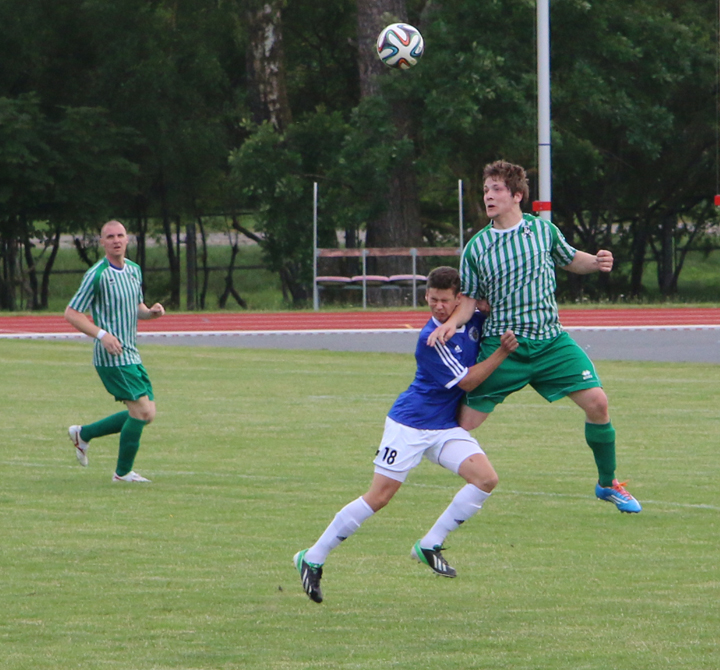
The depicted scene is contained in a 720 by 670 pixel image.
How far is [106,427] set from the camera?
31.3 feet

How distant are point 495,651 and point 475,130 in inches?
1130

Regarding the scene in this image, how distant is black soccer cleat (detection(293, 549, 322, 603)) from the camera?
5555 mm

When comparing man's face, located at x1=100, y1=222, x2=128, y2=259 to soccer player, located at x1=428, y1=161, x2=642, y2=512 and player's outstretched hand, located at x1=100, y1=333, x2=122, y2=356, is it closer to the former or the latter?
player's outstretched hand, located at x1=100, y1=333, x2=122, y2=356

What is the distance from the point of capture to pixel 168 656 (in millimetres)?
4871

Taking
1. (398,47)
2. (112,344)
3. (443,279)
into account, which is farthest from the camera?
(398,47)

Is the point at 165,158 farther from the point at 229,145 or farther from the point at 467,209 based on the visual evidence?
the point at 467,209

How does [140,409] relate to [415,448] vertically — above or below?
below

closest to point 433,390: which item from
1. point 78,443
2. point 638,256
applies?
point 78,443

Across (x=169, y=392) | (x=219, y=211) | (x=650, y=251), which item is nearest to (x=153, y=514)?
(x=169, y=392)

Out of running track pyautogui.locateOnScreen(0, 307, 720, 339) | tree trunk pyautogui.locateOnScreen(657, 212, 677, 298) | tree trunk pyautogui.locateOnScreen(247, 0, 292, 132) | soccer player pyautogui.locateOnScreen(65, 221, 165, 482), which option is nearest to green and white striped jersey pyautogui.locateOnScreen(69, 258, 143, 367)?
soccer player pyautogui.locateOnScreen(65, 221, 165, 482)

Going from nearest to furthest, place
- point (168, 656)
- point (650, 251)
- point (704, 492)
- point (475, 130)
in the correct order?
point (168, 656) < point (704, 492) < point (475, 130) < point (650, 251)

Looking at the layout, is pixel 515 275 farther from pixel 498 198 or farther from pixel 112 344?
pixel 112 344

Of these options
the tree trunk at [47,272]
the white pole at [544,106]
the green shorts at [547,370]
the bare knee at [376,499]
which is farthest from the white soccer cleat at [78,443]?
the tree trunk at [47,272]

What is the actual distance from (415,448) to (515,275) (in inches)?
49.4
